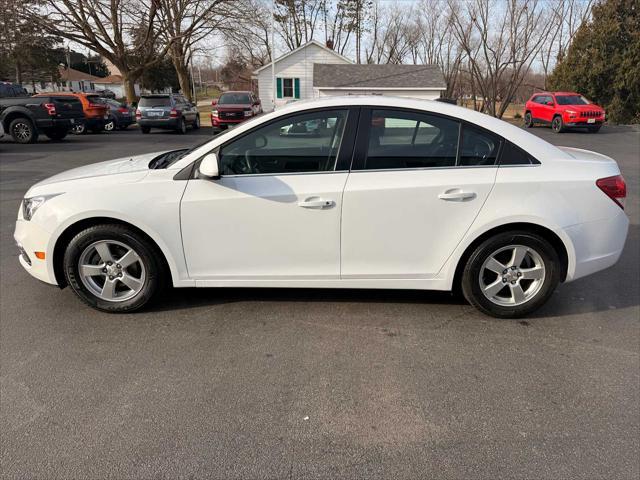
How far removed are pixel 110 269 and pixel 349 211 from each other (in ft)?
6.17

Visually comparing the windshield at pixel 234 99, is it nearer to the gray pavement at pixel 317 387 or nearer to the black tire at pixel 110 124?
the black tire at pixel 110 124

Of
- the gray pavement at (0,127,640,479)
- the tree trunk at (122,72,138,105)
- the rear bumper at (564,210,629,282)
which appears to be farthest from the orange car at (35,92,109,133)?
the rear bumper at (564,210,629,282)

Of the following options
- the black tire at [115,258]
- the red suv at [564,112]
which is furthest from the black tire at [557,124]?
the black tire at [115,258]

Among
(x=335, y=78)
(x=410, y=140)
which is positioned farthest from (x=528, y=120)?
(x=410, y=140)

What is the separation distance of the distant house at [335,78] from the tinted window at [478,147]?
828 inches

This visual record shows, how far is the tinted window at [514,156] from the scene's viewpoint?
3379 mm

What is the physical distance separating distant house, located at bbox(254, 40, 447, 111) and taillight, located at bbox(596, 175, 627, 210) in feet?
69.1

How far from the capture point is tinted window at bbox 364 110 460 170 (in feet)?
11.1

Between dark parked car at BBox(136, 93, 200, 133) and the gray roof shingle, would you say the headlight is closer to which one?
dark parked car at BBox(136, 93, 200, 133)

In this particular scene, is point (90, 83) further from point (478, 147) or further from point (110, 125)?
point (478, 147)

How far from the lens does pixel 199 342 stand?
3.26 meters

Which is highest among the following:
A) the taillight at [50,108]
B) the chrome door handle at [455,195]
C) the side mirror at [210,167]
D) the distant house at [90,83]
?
the distant house at [90,83]

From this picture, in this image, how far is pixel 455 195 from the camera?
3299mm

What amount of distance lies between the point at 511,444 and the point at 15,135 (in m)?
18.0
